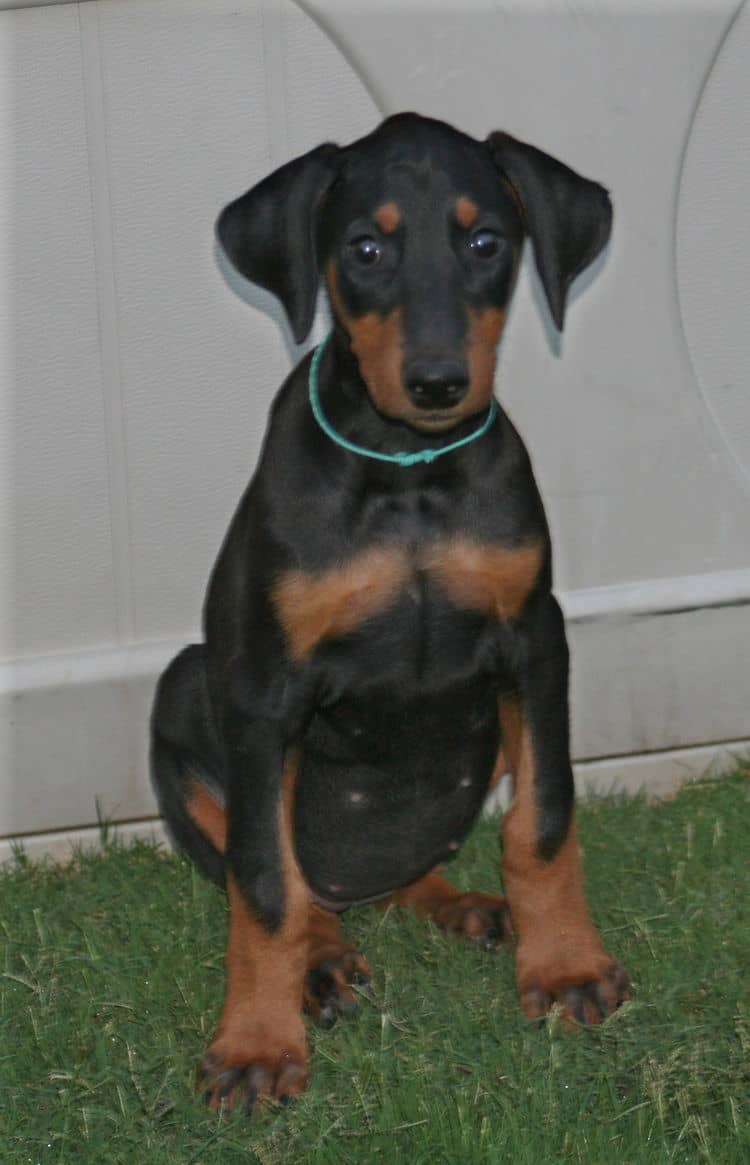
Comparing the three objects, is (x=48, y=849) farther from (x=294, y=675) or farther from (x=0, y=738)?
(x=294, y=675)

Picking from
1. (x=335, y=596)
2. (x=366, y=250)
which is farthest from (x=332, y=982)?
(x=366, y=250)

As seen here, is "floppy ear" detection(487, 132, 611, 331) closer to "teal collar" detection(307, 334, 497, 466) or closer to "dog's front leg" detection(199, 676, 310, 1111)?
"teal collar" detection(307, 334, 497, 466)

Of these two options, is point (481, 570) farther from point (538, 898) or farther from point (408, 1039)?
point (408, 1039)

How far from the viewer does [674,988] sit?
12.0 ft

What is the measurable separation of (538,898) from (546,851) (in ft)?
0.37

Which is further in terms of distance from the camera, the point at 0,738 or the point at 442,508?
the point at 0,738

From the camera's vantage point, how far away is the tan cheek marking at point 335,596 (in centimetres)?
353

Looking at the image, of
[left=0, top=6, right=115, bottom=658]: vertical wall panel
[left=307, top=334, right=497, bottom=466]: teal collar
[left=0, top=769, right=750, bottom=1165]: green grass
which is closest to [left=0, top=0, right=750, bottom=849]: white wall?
[left=0, top=6, right=115, bottom=658]: vertical wall panel

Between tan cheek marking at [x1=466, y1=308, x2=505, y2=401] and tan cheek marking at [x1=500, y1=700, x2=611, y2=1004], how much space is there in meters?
0.77

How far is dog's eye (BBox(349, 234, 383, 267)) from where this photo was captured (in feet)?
11.1

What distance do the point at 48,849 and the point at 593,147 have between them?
8.21 ft

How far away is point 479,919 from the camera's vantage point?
4.11 meters

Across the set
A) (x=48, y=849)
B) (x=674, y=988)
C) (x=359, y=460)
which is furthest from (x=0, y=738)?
(x=674, y=988)

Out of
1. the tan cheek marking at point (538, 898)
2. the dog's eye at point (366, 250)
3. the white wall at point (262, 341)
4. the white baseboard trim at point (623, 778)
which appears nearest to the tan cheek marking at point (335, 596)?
the tan cheek marking at point (538, 898)
